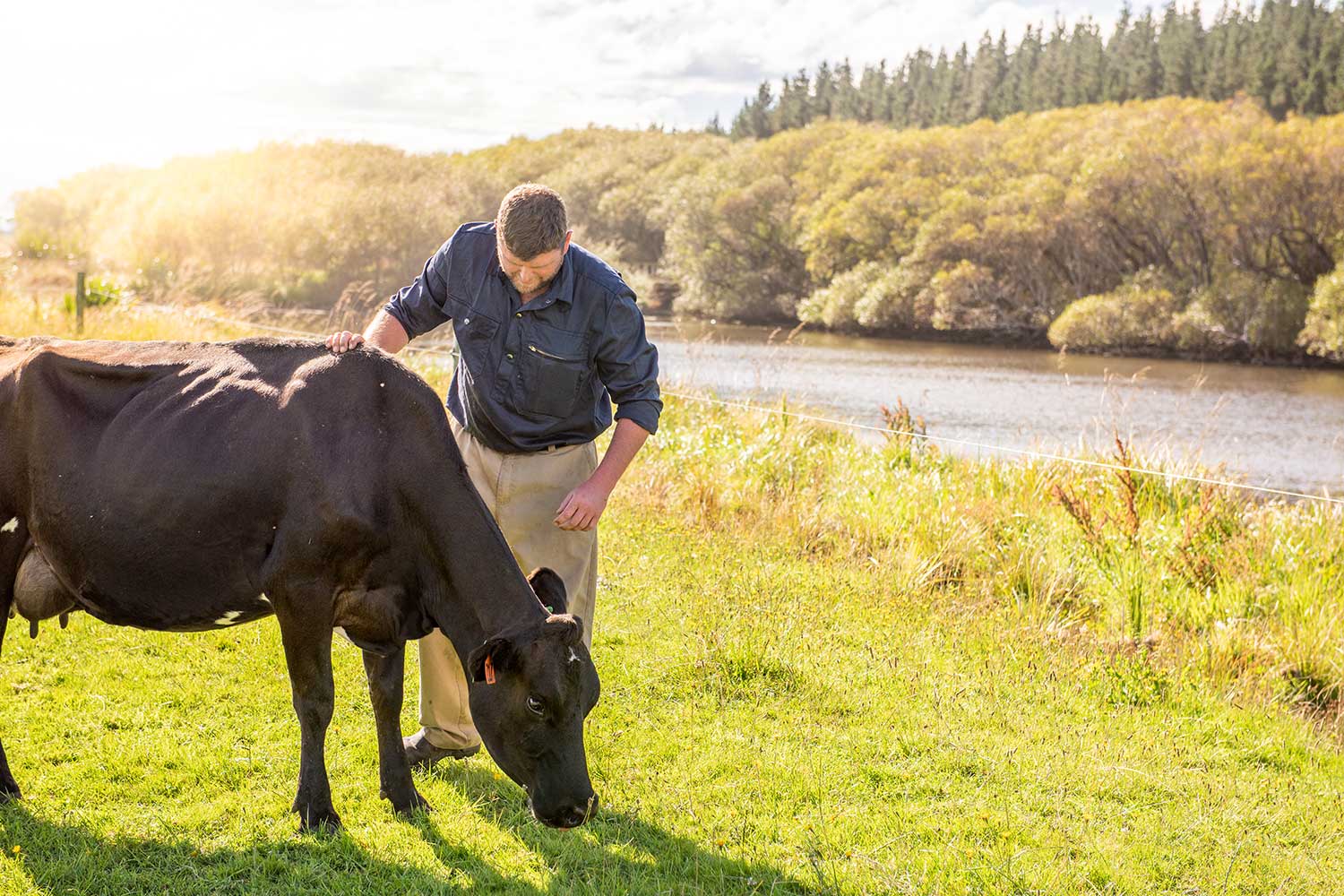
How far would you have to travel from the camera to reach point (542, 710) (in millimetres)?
3967

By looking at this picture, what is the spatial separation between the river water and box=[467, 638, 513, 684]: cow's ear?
9962mm

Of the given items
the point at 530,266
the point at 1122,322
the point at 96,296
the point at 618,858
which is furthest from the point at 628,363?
the point at 1122,322

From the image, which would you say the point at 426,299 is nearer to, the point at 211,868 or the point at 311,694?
the point at 311,694

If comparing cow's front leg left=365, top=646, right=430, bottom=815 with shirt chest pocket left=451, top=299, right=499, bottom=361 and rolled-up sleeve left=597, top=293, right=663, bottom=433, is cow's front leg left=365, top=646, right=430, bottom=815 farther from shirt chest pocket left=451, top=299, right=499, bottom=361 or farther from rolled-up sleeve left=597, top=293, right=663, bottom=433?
rolled-up sleeve left=597, top=293, right=663, bottom=433

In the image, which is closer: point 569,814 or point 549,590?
point 569,814

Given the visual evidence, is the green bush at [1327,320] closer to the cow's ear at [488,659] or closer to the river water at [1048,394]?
the river water at [1048,394]

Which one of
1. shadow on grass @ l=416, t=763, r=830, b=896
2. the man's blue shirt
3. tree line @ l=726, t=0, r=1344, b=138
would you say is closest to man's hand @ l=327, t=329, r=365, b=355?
the man's blue shirt

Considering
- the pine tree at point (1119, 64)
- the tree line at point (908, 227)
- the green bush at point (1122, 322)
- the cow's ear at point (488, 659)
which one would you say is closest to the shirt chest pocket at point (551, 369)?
the cow's ear at point (488, 659)

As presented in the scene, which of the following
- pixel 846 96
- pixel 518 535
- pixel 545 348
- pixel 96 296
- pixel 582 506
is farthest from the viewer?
pixel 846 96

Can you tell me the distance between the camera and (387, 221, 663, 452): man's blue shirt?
4.70m

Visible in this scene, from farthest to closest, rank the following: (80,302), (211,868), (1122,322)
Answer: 1. (1122,322)
2. (80,302)
3. (211,868)

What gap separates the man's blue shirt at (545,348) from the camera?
15.4 feet

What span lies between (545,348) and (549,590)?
100 cm

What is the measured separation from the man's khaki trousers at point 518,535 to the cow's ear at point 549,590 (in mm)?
526
